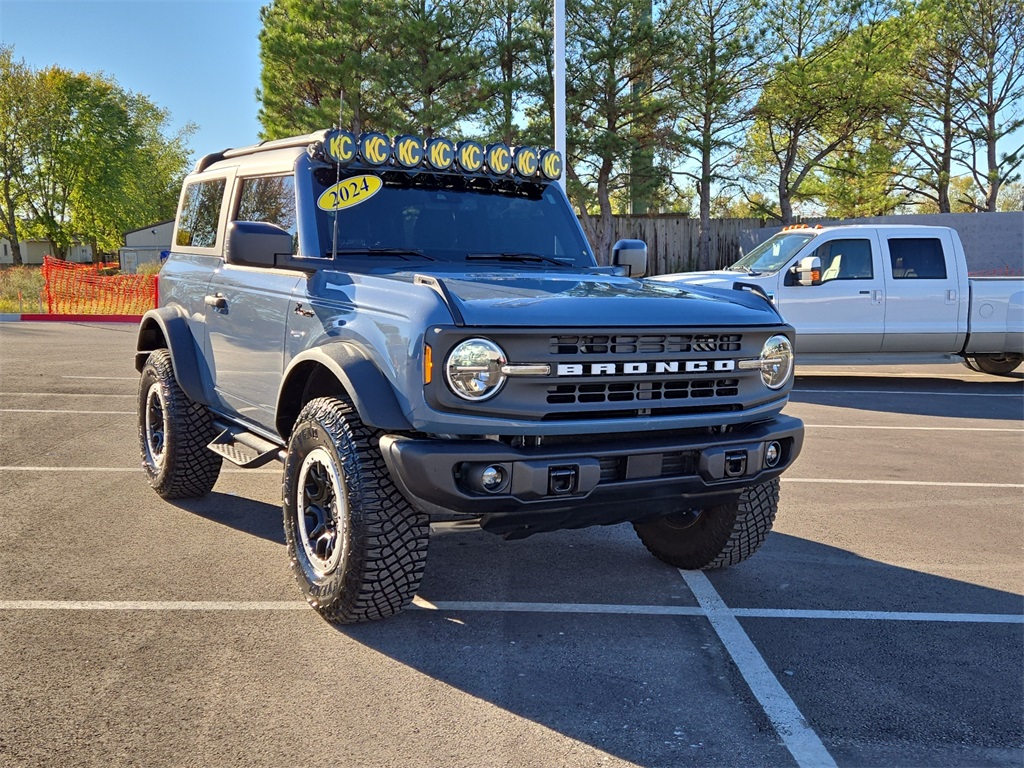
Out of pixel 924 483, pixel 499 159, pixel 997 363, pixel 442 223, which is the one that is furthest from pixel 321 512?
pixel 997 363

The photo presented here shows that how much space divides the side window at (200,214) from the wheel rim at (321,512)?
2.23m

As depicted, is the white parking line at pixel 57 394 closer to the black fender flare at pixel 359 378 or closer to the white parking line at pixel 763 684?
the black fender flare at pixel 359 378

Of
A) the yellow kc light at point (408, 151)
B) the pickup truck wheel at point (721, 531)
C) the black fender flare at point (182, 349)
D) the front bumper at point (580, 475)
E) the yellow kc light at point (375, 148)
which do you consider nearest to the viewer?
the front bumper at point (580, 475)

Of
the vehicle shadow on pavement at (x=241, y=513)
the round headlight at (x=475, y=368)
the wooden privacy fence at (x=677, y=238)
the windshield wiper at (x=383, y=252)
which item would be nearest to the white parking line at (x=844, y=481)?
the vehicle shadow on pavement at (x=241, y=513)

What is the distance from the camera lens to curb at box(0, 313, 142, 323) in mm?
21766

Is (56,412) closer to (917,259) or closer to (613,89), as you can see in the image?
(917,259)

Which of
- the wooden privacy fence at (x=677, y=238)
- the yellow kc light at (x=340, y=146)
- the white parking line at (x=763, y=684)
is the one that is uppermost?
the wooden privacy fence at (x=677, y=238)

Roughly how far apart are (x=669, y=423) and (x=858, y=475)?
3.93 m

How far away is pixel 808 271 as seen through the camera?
11.4m

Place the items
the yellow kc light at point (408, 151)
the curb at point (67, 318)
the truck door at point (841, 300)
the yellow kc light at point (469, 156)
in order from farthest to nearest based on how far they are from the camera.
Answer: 1. the curb at point (67, 318)
2. the truck door at point (841, 300)
3. the yellow kc light at point (469, 156)
4. the yellow kc light at point (408, 151)

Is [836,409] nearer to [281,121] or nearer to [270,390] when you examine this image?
[270,390]

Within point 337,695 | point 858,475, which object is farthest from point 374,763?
point 858,475

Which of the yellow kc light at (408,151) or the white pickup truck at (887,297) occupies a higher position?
the yellow kc light at (408,151)

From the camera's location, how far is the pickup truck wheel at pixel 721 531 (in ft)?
15.0
